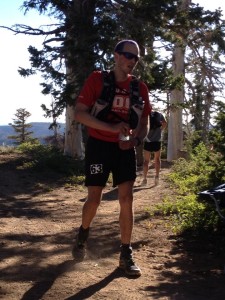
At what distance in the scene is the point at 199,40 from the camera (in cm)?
1811

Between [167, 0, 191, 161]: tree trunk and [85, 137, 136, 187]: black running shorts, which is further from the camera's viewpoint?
[167, 0, 191, 161]: tree trunk

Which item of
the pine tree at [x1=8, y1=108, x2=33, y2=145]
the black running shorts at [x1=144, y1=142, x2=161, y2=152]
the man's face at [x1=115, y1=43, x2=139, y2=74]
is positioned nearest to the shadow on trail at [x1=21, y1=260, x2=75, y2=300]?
the man's face at [x1=115, y1=43, x2=139, y2=74]

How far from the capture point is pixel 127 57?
4344 mm

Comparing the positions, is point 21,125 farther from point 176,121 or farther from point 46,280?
point 46,280

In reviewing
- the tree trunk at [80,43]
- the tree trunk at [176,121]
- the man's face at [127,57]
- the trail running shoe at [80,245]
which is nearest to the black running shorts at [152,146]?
the tree trunk at [80,43]

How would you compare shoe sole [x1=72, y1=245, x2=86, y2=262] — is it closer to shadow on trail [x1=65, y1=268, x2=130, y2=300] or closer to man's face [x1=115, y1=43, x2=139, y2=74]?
shadow on trail [x1=65, y1=268, x2=130, y2=300]

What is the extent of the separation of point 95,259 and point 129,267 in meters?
0.60

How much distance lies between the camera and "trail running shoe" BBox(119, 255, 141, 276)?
432 cm

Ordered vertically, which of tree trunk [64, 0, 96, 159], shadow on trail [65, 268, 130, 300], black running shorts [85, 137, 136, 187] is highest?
tree trunk [64, 0, 96, 159]

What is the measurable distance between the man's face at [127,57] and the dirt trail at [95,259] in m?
1.86

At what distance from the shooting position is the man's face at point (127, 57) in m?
4.34

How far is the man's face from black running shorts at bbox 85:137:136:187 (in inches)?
27.7

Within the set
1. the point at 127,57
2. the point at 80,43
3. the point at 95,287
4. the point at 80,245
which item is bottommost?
the point at 95,287

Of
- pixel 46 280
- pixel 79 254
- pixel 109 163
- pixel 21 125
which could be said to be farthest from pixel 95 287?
pixel 21 125
